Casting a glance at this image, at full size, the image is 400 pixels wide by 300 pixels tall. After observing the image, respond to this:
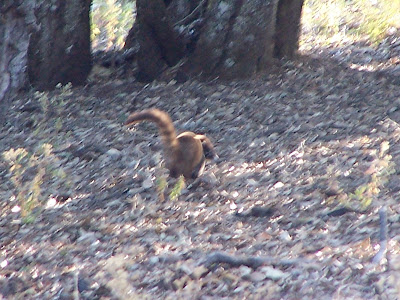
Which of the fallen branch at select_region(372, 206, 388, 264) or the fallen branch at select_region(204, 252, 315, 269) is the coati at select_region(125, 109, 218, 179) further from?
the fallen branch at select_region(372, 206, 388, 264)

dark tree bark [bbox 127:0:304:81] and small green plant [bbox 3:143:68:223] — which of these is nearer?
small green plant [bbox 3:143:68:223]

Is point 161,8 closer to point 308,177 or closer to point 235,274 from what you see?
point 308,177

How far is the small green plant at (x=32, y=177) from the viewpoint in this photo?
16.5 feet

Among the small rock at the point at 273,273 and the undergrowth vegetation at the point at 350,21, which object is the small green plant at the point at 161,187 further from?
the undergrowth vegetation at the point at 350,21

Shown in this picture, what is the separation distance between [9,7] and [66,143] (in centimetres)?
149

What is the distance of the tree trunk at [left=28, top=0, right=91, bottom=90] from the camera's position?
703 centimetres

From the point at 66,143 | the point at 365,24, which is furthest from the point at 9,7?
the point at 365,24

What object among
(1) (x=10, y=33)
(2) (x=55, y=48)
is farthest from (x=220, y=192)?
(2) (x=55, y=48)

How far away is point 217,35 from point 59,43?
4.83 feet

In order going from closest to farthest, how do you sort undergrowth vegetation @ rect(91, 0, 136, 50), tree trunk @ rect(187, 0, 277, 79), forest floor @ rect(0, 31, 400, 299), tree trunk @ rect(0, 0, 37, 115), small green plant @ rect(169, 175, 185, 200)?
forest floor @ rect(0, 31, 400, 299) < tree trunk @ rect(0, 0, 37, 115) < small green plant @ rect(169, 175, 185, 200) < tree trunk @ rect(187, 0, 277, 79) < undergrowth vegetation @ rect(91, 0, 136, 50)

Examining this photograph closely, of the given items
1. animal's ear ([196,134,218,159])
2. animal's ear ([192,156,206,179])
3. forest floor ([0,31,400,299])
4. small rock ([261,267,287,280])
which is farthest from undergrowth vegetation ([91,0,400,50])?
small rock ([261,267,287,280])

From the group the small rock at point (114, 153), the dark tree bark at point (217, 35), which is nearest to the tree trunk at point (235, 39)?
the dark tree bark at point (217, 35)

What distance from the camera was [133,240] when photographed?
4527mm

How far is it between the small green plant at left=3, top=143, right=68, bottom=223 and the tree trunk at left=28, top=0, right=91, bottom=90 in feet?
4.04
